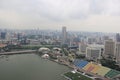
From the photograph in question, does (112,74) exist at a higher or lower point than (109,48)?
lower

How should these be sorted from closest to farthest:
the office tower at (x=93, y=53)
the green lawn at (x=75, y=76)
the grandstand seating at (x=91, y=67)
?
1. the green lawn at (x=75, y=76)
2. the grandstand seating at (x=91, y=67)
3. the office tower at (x=93, y=53)

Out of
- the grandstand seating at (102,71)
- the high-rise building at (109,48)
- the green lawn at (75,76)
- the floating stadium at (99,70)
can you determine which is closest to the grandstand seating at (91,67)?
the floating stadium at (99,70)

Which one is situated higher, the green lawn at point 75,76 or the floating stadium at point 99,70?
the floating stadium at point 99,70

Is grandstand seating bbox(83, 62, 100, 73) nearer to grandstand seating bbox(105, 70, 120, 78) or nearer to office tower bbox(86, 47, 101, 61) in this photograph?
grandstand seating bbox(105, 70, 120, 78)

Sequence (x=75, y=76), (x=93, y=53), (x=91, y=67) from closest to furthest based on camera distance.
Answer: (x=75, y=76) < (x=91, y=67) < (x=93, y=53)

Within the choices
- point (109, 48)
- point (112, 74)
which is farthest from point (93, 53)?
point (112, 74)

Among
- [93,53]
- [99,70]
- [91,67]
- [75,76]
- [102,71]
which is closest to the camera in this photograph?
[75,76]

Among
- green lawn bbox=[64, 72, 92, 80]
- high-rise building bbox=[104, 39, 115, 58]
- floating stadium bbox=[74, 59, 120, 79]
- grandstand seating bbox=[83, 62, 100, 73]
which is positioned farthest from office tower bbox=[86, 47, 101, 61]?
green lawn bbox=[64, 72, 92, 80]

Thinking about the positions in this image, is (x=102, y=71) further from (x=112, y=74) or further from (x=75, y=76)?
(x=75, y=76)

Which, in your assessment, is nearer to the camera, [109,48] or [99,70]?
[99,70]

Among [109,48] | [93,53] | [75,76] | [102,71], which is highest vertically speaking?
[109,48]

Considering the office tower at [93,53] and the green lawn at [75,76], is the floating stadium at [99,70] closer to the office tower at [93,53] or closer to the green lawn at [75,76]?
the green lawn at [75,76]
